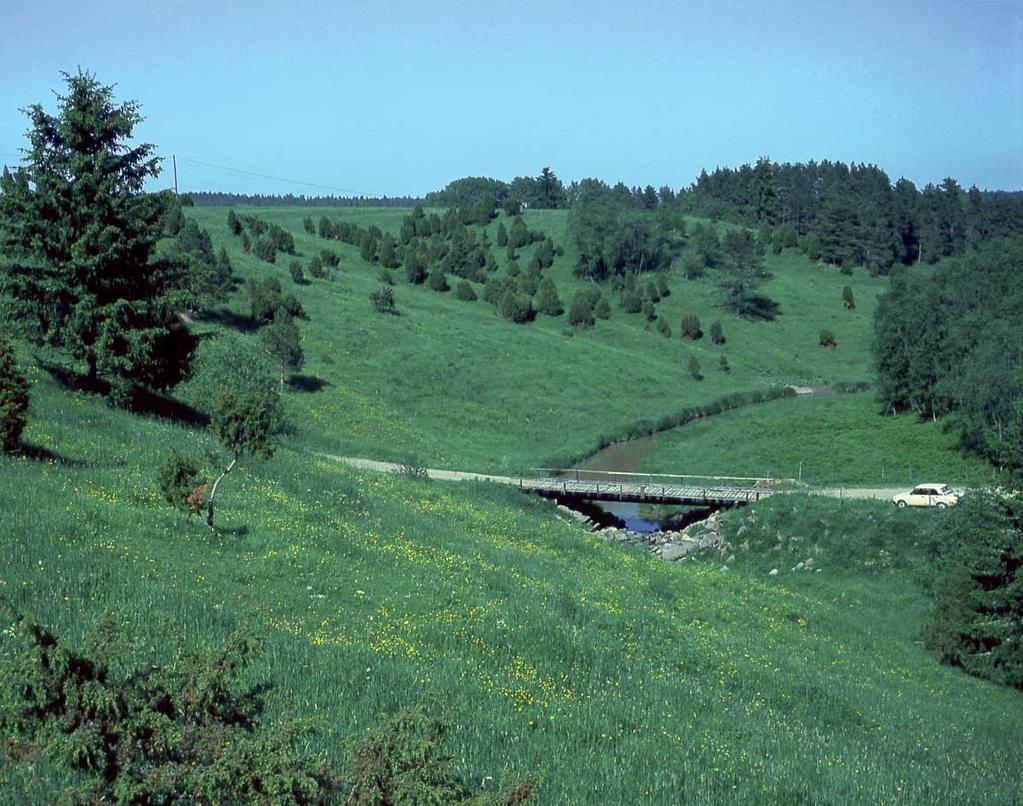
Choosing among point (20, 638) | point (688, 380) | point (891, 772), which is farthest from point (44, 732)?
point (688, 380)

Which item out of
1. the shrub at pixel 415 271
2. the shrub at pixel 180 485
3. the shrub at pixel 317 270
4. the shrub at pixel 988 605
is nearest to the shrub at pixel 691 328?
the shrub at pixel 415 271

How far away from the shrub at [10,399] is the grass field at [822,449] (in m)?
39.9

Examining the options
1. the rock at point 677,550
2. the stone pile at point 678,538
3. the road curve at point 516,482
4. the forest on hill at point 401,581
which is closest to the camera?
the forest on hill at point 401,581

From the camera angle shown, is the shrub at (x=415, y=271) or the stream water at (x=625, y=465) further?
the shrub at (x=415, y=271)

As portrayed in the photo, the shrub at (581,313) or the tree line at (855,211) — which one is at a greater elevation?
the tree line at (855,211)

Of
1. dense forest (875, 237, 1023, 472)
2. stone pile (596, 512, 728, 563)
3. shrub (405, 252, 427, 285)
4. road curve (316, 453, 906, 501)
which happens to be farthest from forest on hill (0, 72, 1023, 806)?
shrub (405, 252, 427, 285)

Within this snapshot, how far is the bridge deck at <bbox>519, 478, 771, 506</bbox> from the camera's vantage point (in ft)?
144

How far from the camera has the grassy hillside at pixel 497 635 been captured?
10844mm

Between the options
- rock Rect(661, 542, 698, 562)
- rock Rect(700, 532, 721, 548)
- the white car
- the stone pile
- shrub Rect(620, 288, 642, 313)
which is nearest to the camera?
rock Rect(661, 542, 698, 562)

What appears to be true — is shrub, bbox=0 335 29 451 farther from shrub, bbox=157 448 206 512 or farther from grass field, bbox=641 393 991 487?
grass field, bbox=641 393 991 487

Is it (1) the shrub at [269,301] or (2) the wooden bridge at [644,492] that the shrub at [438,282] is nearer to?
(1) the shrub at [269,301]

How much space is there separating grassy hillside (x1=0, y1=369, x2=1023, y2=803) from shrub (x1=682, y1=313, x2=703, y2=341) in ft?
208

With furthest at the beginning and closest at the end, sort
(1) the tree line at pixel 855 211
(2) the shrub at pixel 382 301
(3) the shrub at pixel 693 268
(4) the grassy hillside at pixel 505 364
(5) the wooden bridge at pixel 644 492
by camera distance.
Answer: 1. (1) the tree line at pixel 855 211
2. (3) the shrub at pixel 693 268
3. (2) the shrub at pixel 382 301
4. (4) the grassy hillside at pixel 505 364
5. (5) the wooden bridge at pixel 644 492

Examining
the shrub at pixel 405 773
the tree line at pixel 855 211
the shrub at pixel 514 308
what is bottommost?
the shrub at pixel 405 773
